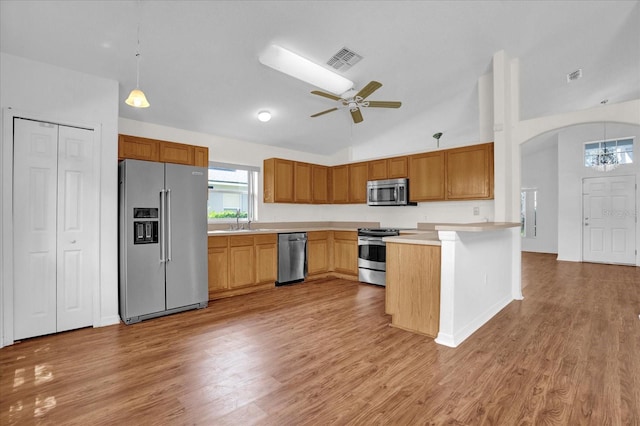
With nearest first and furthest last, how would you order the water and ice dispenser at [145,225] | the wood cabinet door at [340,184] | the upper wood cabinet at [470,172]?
the water and ice dispenser at [145,225] → the upper wood cabinet at [470,172] → the wood cabinet door at [340,184]

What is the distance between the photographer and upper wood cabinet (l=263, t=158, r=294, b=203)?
5465 millimetres

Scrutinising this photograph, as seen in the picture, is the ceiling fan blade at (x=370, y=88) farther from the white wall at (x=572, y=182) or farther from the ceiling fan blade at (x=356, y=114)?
the white wall at (x=572, y=182)

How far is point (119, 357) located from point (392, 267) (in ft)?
8.67

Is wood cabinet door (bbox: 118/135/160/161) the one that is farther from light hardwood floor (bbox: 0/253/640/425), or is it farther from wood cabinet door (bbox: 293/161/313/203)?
wood cabinet door (bbox: 293/161/313/203)

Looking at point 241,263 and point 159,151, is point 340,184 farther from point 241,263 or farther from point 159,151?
point 159,151

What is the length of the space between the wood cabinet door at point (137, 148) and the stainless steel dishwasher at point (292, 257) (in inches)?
86.4

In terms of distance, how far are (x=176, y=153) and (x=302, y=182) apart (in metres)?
2.41

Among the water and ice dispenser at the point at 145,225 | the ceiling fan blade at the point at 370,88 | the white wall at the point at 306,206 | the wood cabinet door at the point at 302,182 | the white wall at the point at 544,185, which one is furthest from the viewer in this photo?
the white wall at the point at 544,185

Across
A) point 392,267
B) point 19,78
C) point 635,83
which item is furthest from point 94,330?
point 635,83

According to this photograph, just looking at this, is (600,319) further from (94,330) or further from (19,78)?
(19,78)

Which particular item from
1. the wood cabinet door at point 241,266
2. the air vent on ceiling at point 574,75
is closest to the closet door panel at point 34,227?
the wood cabinet door at point 241,266

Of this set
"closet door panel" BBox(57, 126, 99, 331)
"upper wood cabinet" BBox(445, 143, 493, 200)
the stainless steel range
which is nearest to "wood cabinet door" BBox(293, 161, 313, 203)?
the stainless steel range

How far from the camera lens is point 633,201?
22.7 ft

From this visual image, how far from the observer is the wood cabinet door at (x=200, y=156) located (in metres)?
4.21
